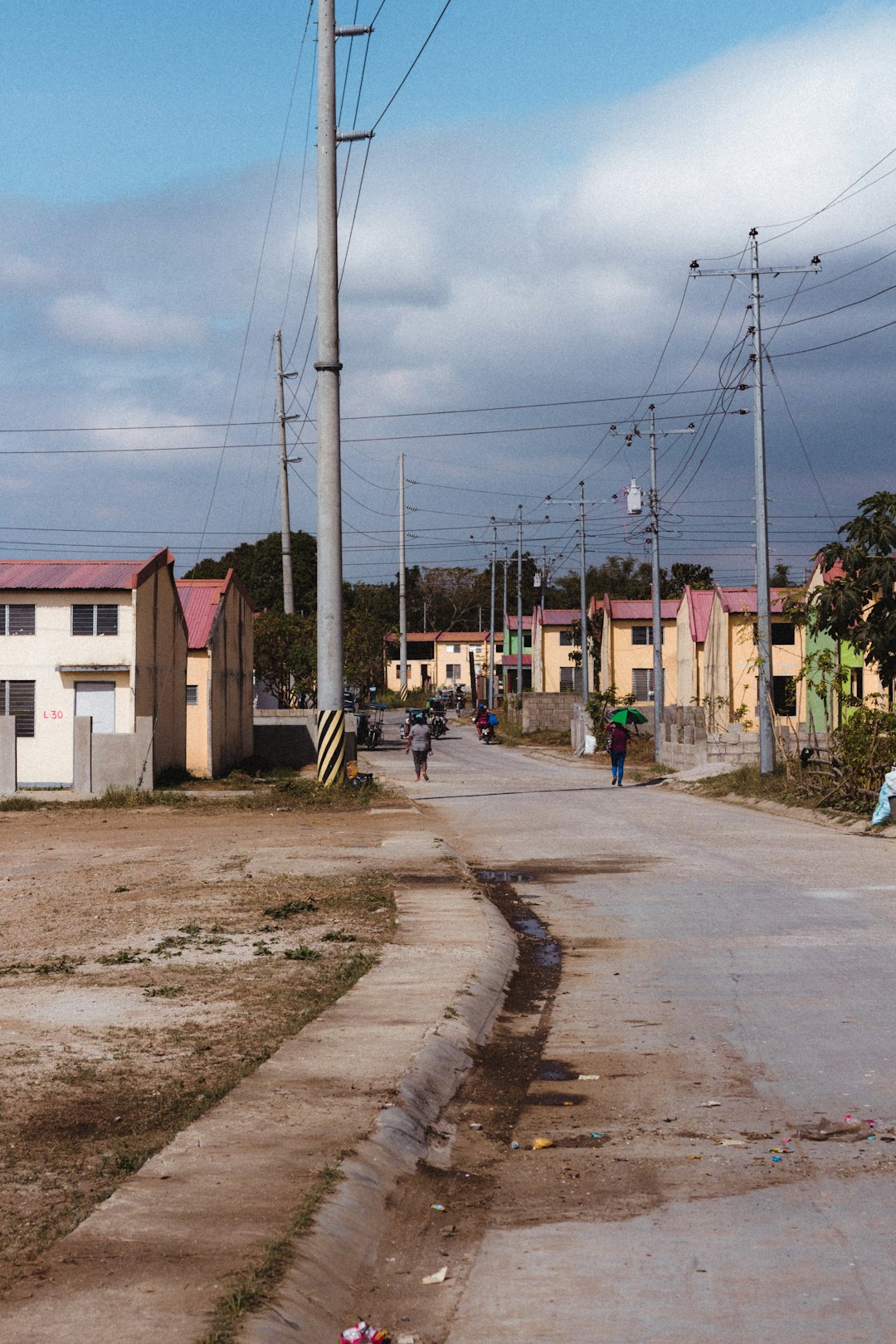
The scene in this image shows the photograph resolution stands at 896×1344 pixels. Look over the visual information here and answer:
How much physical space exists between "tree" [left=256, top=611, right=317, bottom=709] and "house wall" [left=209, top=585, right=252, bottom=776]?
9.14 metres

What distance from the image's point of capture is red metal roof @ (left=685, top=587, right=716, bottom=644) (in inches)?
2495

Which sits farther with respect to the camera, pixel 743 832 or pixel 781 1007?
pixel 743 832

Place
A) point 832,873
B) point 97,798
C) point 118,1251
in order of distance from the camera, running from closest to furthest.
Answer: point 118,1251 → point 832,873 → point 97,798

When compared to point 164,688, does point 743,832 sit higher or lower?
lower

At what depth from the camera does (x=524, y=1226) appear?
206 inches

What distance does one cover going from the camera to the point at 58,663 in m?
35.2

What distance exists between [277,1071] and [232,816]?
19.1 meters

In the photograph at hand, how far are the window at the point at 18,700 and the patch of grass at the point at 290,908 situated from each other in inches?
923

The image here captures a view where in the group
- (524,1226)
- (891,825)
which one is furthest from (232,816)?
(524,1226)

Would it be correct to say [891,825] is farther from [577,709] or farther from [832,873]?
[577,709]

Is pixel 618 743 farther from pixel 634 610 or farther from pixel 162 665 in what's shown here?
pixel 634 610

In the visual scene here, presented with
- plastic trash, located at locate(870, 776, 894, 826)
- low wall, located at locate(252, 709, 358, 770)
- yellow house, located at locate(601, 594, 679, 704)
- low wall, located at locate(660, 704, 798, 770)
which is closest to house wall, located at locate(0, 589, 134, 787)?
low wall, located at locate(252, 709, 358, 770)

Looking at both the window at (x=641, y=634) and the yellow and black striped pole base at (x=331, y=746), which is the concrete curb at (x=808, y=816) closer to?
the yellow and black striped pole base at (x=331, y=746)

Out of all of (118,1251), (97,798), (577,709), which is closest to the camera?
(118,1251)
